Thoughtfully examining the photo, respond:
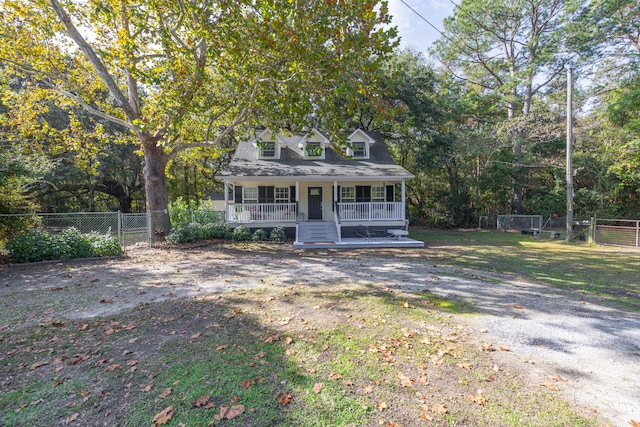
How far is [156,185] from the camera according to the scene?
12.0m

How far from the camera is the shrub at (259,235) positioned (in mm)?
13535

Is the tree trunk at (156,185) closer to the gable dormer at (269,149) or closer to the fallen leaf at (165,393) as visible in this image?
the gable dormer at (269,149)

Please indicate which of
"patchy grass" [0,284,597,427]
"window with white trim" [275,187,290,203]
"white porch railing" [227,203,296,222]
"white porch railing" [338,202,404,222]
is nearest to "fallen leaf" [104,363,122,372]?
"patchy grass" [0,284,597,427]

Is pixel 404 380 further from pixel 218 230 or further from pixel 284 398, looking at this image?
pixel 218 230

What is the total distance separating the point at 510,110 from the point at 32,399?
28590 millimetres

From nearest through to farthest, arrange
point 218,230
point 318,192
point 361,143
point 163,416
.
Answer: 1. point 163,416
2. point 218,230
3. point 318,192
4. point 361,143

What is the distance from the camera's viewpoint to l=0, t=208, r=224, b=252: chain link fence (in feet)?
28.5

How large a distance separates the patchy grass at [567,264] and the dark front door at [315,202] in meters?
6.67

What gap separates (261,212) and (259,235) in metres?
1.34

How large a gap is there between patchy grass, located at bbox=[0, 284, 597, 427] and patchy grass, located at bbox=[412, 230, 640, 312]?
3931mm

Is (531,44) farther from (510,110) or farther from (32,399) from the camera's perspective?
(32,399)

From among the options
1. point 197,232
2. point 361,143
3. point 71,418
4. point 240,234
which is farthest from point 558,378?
point 361,143

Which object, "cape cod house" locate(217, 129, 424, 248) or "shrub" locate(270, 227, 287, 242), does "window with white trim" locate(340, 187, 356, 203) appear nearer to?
"cape cod house" locate(217, 129, 424, 248)

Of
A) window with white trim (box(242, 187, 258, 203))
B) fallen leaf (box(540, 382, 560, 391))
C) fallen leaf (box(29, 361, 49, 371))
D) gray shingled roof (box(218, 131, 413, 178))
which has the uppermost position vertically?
gray shingled roof (box(218, 131, 413, 178))
